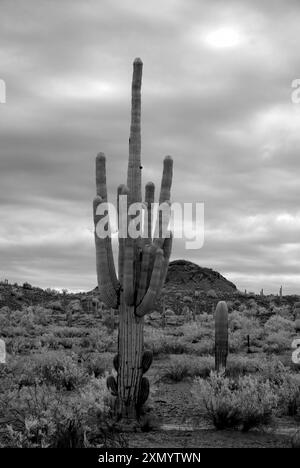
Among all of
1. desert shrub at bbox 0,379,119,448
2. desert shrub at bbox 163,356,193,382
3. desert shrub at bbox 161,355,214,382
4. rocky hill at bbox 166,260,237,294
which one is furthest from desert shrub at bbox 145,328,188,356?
rocky hill at bbox 166,260,237,294

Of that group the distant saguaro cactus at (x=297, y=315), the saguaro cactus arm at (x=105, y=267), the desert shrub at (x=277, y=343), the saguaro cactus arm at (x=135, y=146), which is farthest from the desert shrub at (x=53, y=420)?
the distant saguaro cactus at (x=297, y=315)

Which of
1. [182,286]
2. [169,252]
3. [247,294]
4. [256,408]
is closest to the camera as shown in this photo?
[256,408]

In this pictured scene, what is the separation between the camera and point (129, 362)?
35.7 feet

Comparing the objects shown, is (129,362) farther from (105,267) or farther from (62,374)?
(62,374)

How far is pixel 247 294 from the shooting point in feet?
148

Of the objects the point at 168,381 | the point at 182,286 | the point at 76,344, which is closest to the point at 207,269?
the point at 182,286

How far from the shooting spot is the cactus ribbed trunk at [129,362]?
10.9 meters

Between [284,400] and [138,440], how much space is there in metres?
3.77

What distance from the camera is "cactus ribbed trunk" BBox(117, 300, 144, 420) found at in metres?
10.9

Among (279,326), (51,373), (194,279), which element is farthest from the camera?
(194,279)

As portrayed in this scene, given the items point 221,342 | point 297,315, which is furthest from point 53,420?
point 297,315

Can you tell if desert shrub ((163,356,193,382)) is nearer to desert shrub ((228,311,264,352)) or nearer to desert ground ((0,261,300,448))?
desert ground ((0,261,300,448))

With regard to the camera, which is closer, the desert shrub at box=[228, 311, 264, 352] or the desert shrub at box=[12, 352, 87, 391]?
the desert shrub at box=[12, 352, 87, 391]
